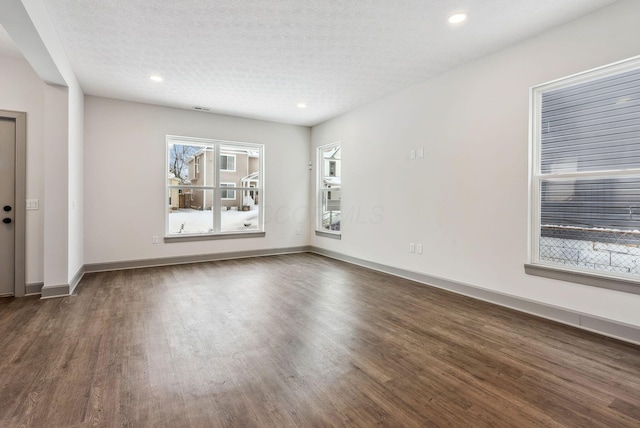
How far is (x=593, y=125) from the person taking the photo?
2895 mm

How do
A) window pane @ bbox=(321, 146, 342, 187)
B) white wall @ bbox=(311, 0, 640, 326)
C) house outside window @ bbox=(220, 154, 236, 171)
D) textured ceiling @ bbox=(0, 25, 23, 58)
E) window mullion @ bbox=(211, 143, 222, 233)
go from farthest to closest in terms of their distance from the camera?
window pane @ bbox=(321, 146, 342, 187) → house outside window @ bbox=(220, 154, 236, 171) → window mullion @ bbox=(211, 143, 222, 233) → textured ceiling @ bbox=(0, 25, 23, 58) → white wall @ bbox=(311, 0, 640, 326)

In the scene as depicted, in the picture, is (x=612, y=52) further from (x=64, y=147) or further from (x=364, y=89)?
(x=64, y=147)

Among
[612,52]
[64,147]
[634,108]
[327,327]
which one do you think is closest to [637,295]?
[634,108]

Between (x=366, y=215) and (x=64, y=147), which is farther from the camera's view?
(x=366, y=215)

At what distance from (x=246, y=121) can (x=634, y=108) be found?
220 inches

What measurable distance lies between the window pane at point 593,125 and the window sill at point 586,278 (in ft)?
3.17

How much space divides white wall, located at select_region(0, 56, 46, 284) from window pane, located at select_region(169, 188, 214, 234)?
1.97 meters

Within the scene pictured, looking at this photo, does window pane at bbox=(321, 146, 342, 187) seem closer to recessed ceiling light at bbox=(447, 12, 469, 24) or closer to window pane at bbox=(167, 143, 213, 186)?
window pane at bbox=(167, 143, 213, 186)

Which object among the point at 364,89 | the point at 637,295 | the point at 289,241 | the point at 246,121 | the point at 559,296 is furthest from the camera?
the point at 289,241

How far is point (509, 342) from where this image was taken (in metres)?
2.56

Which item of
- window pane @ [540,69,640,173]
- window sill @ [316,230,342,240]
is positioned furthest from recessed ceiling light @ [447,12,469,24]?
window sill @ [316,230,342,240]

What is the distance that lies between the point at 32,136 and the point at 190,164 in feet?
7.65

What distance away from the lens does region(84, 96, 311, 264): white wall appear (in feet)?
16.4

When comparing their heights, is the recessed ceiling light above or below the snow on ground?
above
